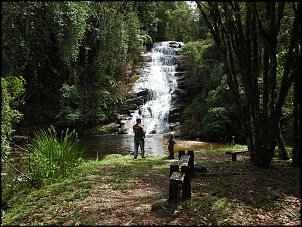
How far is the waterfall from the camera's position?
2148 centimetres

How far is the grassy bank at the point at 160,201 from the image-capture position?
12.0 ft

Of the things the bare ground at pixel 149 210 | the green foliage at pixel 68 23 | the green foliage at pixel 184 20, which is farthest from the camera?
the green foliage at pixel 184 20

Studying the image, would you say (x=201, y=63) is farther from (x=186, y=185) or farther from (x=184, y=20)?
(x=186, y=185)

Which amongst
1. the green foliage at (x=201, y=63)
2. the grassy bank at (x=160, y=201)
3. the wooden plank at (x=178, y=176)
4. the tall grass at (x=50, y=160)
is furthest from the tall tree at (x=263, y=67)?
the green foliage at (x=201, y=63)

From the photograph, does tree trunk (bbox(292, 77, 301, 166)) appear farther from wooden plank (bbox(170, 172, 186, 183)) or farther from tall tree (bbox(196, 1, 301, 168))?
wooden plank (bbox(170, 172, 186, 183))

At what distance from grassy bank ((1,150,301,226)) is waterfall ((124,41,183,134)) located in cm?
1504

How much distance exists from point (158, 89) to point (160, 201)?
65.9ft

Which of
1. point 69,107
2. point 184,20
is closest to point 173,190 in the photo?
point 69,107

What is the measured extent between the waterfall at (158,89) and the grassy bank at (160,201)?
1504 centimetres

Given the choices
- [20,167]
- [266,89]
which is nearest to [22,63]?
[20,167]

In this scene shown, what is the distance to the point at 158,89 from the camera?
2398 cm

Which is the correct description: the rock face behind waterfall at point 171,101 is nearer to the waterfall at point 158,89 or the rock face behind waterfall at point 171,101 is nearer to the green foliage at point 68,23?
the waterfall at point 158,89

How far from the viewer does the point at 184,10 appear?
30.7 m

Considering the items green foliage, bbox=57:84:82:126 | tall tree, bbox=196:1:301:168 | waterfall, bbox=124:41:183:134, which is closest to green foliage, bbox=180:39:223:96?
waterfall, bbox=124:41:183:134
